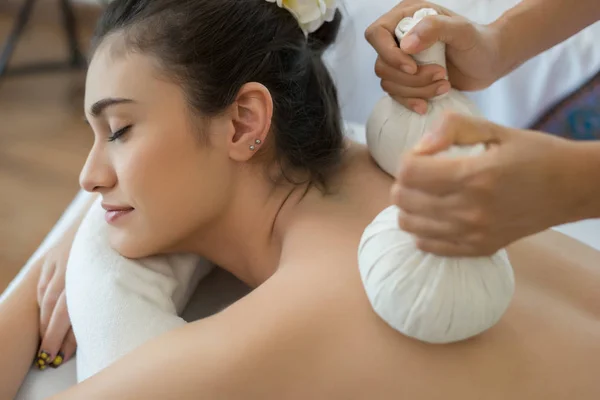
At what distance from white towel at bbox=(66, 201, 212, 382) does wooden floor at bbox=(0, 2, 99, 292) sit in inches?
34.6

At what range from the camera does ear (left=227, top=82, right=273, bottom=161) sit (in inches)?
35.0

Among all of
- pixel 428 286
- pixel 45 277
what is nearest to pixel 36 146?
pixel 45 277

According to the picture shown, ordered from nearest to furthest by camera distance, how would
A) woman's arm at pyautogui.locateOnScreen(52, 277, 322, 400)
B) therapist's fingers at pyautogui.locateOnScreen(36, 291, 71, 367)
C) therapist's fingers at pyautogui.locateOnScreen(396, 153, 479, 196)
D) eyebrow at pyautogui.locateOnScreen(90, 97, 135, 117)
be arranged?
therapist's fingers at pyautogui.locateOnScreen(396, 153, 479, 196)
woman's arm at pyautogui.locateOnScreen(52, 277, 322, 400)
eyebrow at pyautogui.locateOnScreen(90, 97, 135, 117)
therapist's fingers at pyautogui.locateOnScreen(36, 291, 71, 367)

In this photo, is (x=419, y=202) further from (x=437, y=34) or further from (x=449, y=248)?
(x=437, y=34)

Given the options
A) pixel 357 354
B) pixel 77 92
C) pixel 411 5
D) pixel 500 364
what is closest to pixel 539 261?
pixel 500 364

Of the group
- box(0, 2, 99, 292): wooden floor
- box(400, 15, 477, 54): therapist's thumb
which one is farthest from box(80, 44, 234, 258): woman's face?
box(0, 2, 99, 292): wooden floor

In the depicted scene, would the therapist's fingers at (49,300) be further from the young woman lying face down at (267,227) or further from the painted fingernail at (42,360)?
the young woman lying face down at (267,227)

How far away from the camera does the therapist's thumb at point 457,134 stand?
549mm

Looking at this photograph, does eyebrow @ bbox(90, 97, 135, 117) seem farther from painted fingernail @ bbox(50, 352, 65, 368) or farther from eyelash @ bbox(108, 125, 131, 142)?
painted fingernail @ bbox(50, 352, 65, 368)

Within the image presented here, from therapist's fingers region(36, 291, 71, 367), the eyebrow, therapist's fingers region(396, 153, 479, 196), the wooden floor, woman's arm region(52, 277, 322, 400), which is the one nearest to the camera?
therapist's fingers region(396, 153, 479, 196)

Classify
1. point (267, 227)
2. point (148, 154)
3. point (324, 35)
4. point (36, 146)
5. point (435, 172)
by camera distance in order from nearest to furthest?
1. point (435, 172)
2. point (148, 154)
3. point (267, 227)
4. point (324, 35)
5. point (36, 146)

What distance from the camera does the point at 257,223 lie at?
3.13 ft

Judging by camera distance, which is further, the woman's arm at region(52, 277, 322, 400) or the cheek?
the cheek

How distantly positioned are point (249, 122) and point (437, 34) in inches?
11.7
